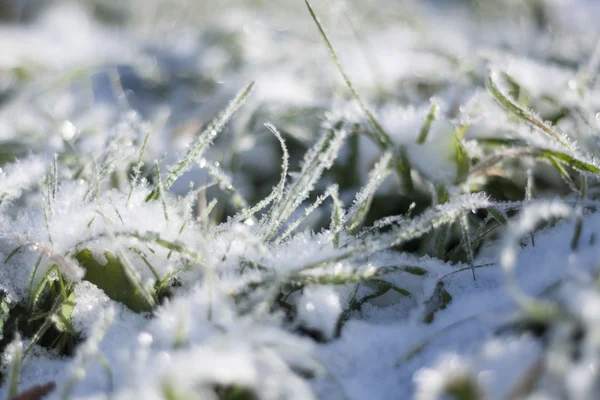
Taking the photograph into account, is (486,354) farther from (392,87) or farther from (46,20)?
(46,20)

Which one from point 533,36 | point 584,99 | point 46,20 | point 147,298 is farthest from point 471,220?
point 46,20

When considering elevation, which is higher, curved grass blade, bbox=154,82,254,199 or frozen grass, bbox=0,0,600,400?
curved grass blade, bbox=154,82,254,199

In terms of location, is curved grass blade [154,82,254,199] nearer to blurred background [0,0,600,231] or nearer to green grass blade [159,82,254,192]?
green grass blade [159,82,254,192]

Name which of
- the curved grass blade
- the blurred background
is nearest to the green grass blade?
the curved grass blade

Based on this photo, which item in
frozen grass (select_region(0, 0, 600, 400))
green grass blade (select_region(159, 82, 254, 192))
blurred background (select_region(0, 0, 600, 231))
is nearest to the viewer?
frozen grass (select_region(0, 0, 600, 400))

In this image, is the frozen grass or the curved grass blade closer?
the frozen grass

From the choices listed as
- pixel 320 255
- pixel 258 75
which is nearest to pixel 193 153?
pixel 320 255

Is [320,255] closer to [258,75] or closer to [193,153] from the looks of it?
[193,153]

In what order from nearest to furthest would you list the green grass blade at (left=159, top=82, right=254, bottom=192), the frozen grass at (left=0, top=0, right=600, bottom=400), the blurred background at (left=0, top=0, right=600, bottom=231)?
the frozen grass at (left=0, top=0, right=600, bottom=400), the green grass blade at (left=159, top=82, right=254, bottom=192), the blurred background at (left=0, top=0, right=600, bottom=231)

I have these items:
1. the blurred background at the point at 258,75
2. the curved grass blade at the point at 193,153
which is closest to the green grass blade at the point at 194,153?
the curved grass blade at the point at 193,153

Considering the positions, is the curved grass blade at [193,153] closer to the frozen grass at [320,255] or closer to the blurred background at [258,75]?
the frozen grass at [320,255]
